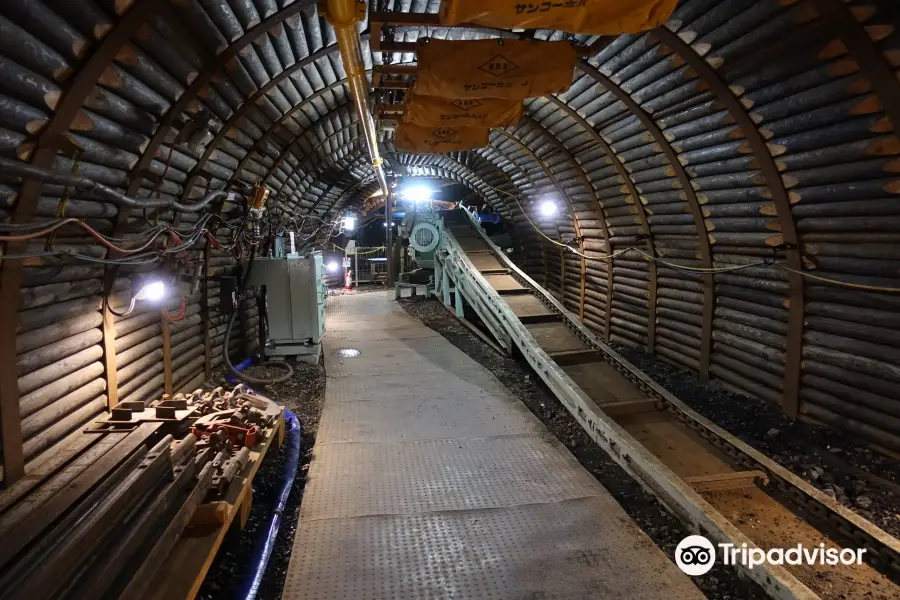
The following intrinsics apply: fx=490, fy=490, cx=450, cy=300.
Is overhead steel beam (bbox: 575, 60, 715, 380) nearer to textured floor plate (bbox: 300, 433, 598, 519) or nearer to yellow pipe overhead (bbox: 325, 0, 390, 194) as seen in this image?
yellow pipe overhead (bbox: 325, 0, 390, 194)

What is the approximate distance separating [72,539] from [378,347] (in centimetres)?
758

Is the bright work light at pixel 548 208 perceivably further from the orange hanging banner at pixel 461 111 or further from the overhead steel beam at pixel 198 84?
the overhead steel beam at pixel 198 84

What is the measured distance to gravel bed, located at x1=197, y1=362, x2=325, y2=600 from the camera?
3.82 metres

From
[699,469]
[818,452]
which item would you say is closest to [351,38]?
[699,469]

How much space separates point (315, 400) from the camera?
7.73m

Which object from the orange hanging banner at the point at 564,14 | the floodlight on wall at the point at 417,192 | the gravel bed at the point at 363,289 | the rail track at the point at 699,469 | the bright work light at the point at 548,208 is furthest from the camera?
the floodlight on wall at the point at 417,192

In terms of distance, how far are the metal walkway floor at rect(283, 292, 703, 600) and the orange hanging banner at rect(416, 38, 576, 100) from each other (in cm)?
400

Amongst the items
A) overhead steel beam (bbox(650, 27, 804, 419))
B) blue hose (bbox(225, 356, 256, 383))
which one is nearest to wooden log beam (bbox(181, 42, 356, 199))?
blue hose (bbox(225, 356, 256, 383))

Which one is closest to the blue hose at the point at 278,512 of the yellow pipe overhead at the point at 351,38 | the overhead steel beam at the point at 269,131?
the overhead steel beam at the point at 269,131

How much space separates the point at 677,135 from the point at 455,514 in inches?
233

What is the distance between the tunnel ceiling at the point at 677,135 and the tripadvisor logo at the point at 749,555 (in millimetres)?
2062

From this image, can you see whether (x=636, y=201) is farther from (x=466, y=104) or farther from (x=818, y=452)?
(x=818, y=452)

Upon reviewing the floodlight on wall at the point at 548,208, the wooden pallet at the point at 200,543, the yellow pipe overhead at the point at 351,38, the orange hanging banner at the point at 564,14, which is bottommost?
the wooden pallet at the point at 200,543

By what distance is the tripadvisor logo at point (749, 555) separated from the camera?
3631mm
